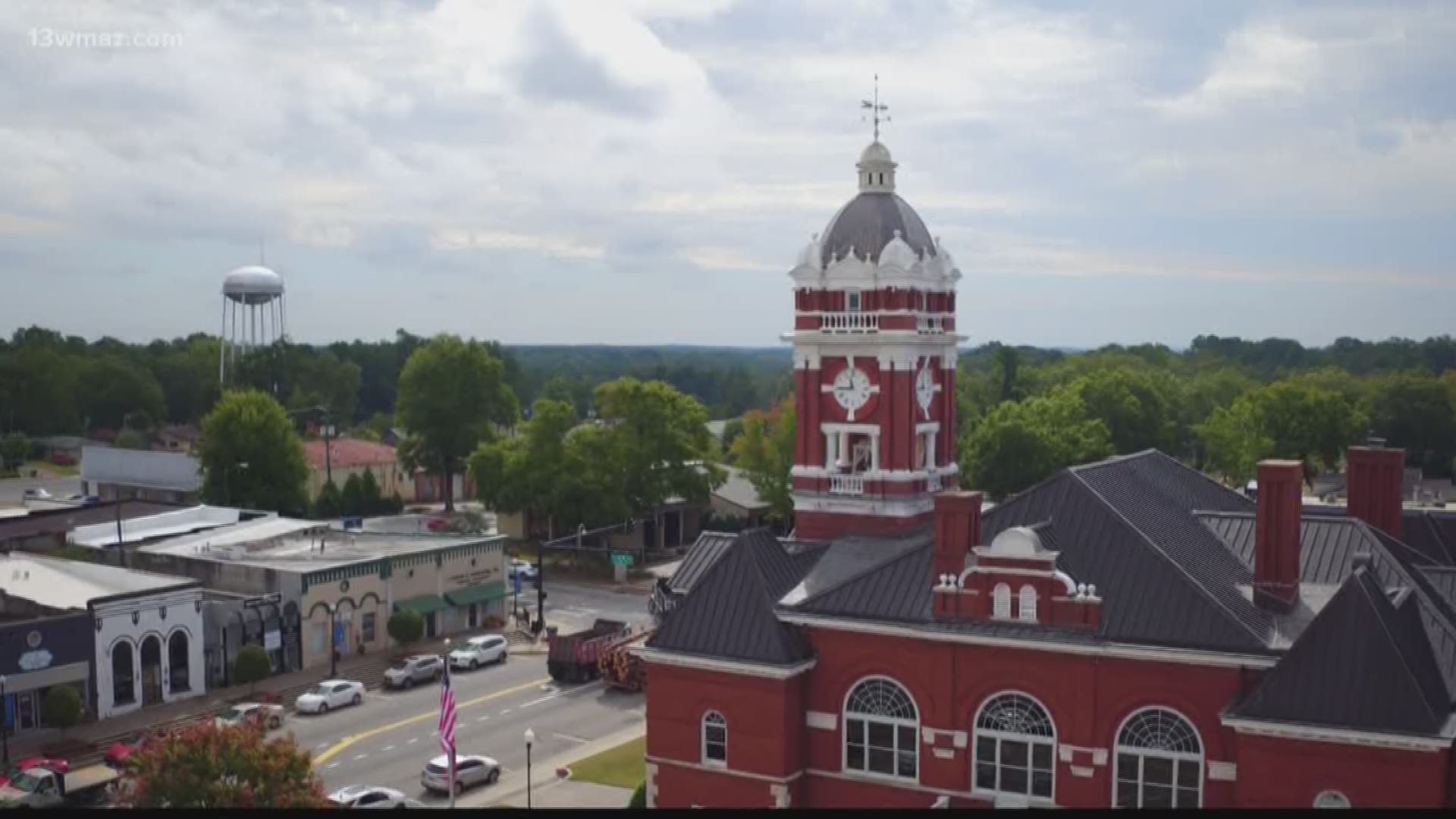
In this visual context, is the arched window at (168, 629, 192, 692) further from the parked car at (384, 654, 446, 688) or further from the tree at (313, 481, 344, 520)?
the tree at (313, 481, 344, 520)

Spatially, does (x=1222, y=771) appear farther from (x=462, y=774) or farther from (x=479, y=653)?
(x=479, y=653)

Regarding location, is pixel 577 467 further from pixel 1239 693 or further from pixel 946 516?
pixel 1239 693

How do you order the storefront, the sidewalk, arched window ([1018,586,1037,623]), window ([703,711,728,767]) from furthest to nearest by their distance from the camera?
1. the storefront
2. the sidewalk
3. window ([703,711,728,767])
4. arched window ([1018,586,1037,623])

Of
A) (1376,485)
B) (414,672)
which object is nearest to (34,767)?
(414,672)

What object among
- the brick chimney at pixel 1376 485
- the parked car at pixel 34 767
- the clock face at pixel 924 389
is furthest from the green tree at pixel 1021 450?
the parked car at pixel 34 767

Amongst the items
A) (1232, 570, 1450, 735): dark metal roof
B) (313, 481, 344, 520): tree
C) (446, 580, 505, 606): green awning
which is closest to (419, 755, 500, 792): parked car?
(446, 580, 505, 606): green awning
